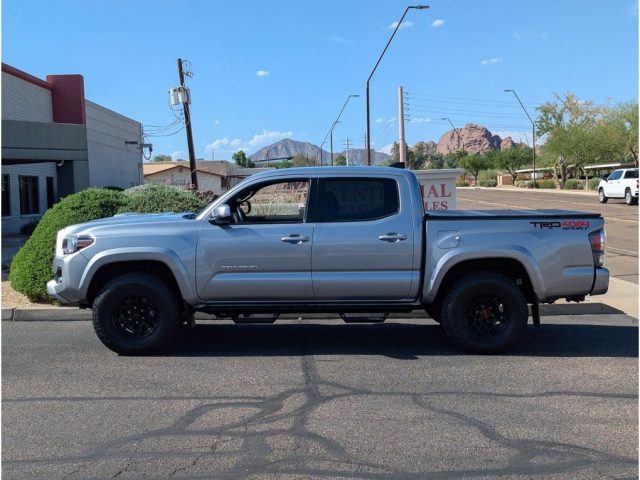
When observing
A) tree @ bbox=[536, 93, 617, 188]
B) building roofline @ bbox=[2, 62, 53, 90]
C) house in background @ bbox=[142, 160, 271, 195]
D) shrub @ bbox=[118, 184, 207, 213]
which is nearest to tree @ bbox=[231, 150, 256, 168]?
house in background @ bbox=[142, 160, 271, 195]

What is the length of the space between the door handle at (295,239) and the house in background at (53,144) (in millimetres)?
11577

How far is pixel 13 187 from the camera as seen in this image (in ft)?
82.9

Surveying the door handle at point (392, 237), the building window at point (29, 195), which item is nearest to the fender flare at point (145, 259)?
the door handle at point (392, 237)

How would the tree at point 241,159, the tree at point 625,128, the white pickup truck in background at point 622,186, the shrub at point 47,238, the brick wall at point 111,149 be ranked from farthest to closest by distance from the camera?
the tree at point 241,159 → the tree at point 625,128 → the white pickup truck in background at point 622,186 → the brick wall at point 111,149 → the shrub at point 47,238

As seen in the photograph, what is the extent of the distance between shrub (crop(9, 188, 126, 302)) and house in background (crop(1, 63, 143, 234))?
654 cm

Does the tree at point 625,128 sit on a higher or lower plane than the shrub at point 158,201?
higher

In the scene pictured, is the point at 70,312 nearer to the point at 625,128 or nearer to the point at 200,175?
the point at 200,175

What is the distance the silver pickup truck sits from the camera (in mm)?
6820

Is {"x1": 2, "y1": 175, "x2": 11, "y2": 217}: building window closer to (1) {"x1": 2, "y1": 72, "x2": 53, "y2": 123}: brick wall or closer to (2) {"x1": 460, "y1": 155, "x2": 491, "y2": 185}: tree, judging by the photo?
(1) {"x1": 2, "y1": 72, "x2": 53, "y2": 123}: brick wall

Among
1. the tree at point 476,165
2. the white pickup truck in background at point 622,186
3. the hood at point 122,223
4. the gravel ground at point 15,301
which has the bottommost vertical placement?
the gravel ground at point 15,301

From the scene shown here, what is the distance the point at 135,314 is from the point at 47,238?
3.62 m

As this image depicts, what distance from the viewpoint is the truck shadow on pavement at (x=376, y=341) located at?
723 centimetres

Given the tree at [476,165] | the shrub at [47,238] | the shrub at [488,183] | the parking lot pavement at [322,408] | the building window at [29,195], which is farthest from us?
the tree at [476,165]

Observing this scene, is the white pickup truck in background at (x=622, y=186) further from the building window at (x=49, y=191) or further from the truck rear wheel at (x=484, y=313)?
the truck rear wheel at (x=484, y=313)
